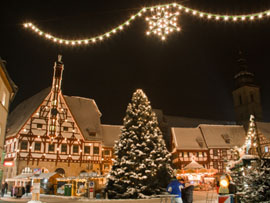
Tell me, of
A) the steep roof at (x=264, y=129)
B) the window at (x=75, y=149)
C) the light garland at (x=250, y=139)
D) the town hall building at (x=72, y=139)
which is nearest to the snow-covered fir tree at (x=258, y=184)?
the light garland at (x=250, y=139)

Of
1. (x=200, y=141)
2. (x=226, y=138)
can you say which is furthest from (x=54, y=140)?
(x=226, y=138)

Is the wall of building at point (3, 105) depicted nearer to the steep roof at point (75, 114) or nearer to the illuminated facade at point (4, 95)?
the illuminated facade at point (4, 95)

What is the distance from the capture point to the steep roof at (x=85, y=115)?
3891cm

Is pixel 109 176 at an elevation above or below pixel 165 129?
below

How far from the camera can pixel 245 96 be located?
5853 centimetres

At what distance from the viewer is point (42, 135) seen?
1356 inches

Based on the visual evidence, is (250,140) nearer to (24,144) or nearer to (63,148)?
(63,148)

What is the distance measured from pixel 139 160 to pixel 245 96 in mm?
44580

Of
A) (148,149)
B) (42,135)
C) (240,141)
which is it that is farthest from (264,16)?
(240,141)

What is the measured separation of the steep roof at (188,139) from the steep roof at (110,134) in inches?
356

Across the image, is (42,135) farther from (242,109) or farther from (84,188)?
(242,109)

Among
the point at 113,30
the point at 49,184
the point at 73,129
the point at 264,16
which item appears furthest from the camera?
the point at 73,129

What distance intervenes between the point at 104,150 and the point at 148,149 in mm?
21233

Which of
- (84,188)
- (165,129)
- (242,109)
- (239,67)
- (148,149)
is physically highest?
(239,67)
